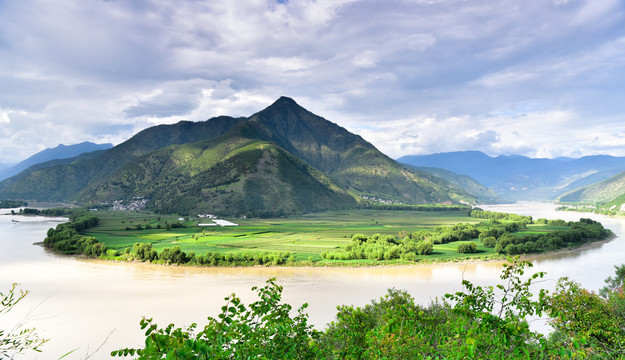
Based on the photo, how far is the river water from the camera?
1476 inches

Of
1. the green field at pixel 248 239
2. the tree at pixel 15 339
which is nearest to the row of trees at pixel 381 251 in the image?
the green field at pixel 248 239

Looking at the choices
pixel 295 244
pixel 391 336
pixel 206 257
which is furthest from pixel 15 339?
pixel 295 244

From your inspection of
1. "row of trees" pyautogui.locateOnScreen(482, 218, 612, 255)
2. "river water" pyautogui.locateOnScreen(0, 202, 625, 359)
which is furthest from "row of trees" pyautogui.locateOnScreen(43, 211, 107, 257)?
"row of trees" pyautogui.locateOnScreen(482, 218, 612, 255)

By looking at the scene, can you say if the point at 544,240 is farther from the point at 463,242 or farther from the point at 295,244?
the point at 295,244

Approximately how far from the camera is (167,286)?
54219 millimetres

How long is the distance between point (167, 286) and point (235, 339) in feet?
169

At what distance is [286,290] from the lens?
51000mm

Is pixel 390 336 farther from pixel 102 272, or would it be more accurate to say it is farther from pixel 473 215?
→ pixel 473 215

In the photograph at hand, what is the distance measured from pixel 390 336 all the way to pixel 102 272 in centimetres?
6827

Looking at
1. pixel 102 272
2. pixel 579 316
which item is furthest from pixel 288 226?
pixel 579 316

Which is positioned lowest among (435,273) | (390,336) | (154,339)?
(435,273)

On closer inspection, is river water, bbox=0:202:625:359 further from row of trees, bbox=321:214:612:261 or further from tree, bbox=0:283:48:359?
tree, bbox=0:283:48:359

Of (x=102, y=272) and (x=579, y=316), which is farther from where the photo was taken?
(x=102, y=272)

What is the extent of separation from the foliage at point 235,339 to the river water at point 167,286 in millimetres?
27619
